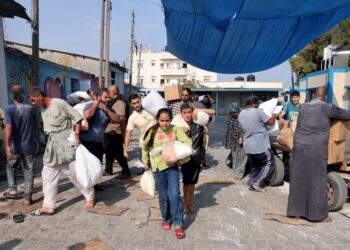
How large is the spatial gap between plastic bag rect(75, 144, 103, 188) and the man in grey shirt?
2.54 meters

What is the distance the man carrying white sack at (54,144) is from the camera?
14.6 ft

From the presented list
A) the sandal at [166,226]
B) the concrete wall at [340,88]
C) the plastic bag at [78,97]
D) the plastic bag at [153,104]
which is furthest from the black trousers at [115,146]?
the concrete wall at [340,88]

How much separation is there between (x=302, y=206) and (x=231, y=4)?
291 cm

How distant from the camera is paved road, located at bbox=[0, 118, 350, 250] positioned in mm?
3633

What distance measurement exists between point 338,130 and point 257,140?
4.74 feet

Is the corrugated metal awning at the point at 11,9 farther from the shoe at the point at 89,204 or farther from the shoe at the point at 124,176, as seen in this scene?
the shoe at the point at 89,204

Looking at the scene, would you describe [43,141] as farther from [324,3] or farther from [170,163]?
[324,3]

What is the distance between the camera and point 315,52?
26312 mm

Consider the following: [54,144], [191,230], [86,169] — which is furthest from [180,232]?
[54,144]

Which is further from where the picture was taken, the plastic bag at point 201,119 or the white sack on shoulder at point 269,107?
the white sack on shoulder at point 269,107

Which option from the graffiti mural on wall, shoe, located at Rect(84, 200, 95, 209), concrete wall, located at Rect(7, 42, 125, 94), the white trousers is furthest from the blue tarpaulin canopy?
concrete wall, located at Rect(7, 42, 125, 94)

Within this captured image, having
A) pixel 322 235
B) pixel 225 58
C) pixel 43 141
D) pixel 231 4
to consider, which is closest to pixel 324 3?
pixel 231 4

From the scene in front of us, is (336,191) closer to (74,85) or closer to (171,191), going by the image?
(171,191)

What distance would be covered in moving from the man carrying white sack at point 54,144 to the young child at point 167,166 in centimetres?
126
